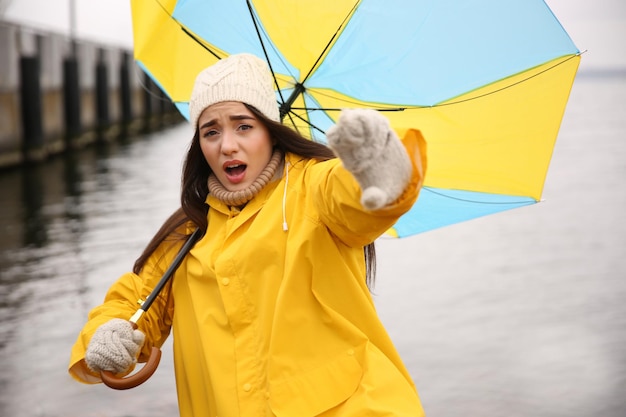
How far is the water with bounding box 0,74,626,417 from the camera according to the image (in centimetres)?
602

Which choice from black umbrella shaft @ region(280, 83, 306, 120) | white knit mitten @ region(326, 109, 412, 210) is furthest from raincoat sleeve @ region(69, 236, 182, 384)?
white knit mitten @ region(326, 109, 412, 210)

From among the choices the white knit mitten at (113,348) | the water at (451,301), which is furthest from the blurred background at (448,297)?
the white knit mitten at (113,348)

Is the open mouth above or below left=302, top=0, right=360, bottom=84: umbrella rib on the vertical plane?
below

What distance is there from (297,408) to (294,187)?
67 centimetres

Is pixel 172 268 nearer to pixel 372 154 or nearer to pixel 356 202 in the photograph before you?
pixel 356 202

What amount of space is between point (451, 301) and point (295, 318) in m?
5.17

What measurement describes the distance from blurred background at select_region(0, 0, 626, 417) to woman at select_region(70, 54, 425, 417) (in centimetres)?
179

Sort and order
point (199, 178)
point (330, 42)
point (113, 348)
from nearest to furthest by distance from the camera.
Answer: point (113, 348) → point (199, 178) → point (330, 42)

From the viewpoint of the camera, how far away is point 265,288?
3.17 m

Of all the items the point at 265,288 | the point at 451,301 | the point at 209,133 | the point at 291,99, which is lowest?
the point at 265,288

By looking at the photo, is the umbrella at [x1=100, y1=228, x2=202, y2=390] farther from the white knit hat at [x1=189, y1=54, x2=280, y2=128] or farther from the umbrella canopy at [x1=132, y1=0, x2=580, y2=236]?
the umbrella canopy at [x1=132, y1=0, x2=580, y2=236]

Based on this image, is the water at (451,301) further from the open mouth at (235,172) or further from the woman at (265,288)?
the open mouth at (235,172)

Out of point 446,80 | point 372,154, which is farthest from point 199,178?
point 372,154

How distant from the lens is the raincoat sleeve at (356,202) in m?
2.61
